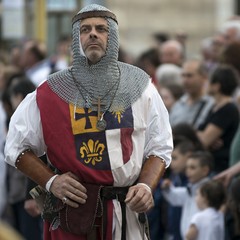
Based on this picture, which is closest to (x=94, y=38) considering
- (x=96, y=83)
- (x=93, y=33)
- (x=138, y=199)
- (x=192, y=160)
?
(x=93, y=33)

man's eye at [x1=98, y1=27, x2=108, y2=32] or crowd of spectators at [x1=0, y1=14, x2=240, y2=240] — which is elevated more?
man's eye at [x1=98, y1=27, x2=108, y2=32]

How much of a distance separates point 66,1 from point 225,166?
23.3 ft

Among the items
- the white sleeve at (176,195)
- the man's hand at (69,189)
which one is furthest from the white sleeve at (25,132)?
the white sleeve at (176,195)

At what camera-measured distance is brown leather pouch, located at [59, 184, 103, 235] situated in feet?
22.2

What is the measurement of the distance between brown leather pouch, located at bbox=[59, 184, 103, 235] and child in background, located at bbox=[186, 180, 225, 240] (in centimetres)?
240

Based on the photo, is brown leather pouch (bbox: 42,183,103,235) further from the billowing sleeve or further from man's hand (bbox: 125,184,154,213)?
the billowing sleeve

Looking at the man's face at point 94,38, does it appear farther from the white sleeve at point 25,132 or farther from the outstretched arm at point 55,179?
the outstretched arm at point 55,179

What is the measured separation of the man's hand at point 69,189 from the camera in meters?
6.70

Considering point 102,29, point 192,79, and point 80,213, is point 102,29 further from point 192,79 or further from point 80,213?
point 192,79

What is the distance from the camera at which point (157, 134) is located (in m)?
7.00

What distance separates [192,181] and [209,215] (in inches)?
19.7

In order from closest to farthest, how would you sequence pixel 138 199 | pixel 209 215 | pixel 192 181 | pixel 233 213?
pixel 138 199 < pixel 233 213 < pixel 209 215 < pixel 192 181

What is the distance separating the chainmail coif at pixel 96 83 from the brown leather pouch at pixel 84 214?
0.48m

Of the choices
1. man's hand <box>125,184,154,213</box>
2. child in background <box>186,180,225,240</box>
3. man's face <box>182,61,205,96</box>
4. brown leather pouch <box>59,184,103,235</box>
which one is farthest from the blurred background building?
man's hand <box>125,184,154,213</box>
